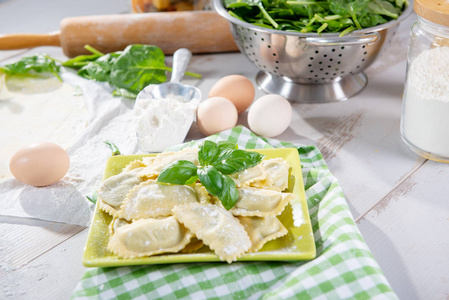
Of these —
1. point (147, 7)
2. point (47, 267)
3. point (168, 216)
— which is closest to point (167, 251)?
point (168, 216)

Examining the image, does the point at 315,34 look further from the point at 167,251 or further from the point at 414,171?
the point at 167,251

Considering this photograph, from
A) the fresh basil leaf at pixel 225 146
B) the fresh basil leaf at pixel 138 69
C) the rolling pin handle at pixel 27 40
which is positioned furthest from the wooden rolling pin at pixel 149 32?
the fresh basil leaf at pixel 225 146

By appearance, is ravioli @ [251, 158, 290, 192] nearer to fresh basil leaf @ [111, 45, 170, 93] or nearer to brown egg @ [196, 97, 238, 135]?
brown egg @ [196, 97, 238, 135]

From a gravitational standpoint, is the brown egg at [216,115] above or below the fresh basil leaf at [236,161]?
below

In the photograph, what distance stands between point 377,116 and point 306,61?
27cm

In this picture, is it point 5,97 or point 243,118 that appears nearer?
point 243,118

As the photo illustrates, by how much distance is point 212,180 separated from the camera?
943mm

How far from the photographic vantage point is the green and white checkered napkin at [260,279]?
2.71 ft

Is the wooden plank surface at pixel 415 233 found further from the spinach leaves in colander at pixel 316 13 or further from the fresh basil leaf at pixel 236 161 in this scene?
the spinach leaves in colander at pixel 316 13

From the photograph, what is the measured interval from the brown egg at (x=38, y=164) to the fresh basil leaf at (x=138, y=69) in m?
0.47

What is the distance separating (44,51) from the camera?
1961 millimetres

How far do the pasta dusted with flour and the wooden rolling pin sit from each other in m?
0.91

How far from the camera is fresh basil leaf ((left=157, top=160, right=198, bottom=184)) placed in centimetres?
95

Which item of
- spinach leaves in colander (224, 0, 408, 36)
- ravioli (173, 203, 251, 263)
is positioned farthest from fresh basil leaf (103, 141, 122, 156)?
spinach leaves in colander (224, 0, 408, 36)
